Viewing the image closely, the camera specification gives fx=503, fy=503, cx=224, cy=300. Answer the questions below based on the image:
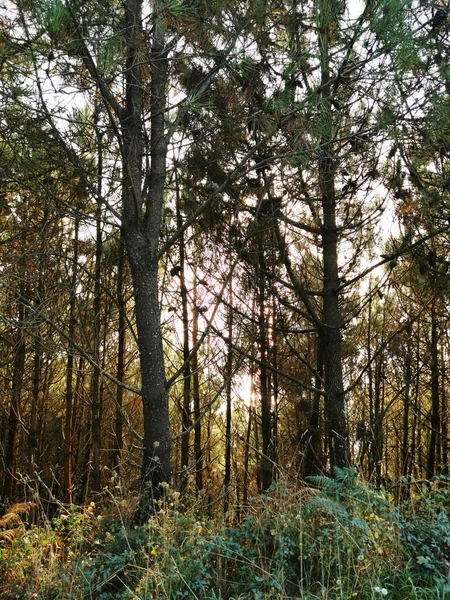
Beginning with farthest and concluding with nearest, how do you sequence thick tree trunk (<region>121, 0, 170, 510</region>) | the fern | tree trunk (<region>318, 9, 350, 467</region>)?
tree trunk (<region>318, 9, 350, 467</region>)
thick tree trunk (<region>121, 0, 170, 510</region>)
the fern

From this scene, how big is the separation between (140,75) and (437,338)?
20.7ft

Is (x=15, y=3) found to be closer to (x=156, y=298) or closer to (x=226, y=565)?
(x=156, y=298)

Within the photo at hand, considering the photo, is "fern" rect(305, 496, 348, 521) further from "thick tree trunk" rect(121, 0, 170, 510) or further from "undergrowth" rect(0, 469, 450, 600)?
"thick tree trunk" rect(121, 0, 170, 510)

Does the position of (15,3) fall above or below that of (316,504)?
above

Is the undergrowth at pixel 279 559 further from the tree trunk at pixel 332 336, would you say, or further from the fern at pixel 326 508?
the tree trunk at pixel 332 336

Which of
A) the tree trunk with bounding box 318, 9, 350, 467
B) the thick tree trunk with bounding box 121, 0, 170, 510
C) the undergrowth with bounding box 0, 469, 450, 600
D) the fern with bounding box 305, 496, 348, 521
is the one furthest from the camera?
the tree trunk with bounding box 318, 9, 350, 467

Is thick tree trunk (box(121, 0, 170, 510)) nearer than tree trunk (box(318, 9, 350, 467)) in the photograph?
Yes

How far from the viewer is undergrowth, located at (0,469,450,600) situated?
2352 mm

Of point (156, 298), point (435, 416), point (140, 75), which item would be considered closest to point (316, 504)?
point (156, 298)

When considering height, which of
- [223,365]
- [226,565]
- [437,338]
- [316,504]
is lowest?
[226,565]

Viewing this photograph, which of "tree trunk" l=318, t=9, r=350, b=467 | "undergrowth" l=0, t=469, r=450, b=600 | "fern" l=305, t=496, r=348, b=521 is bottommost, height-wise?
"undergrowth" l=0, t=469, r=450, b=600

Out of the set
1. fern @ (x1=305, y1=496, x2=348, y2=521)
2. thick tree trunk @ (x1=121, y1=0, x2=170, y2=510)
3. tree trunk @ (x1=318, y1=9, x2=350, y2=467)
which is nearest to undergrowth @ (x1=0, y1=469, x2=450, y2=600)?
fern @ (x1=305, y1=496, x2=348, y2=521)

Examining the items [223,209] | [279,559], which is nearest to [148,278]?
[223,209]

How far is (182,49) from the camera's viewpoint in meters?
3.46
